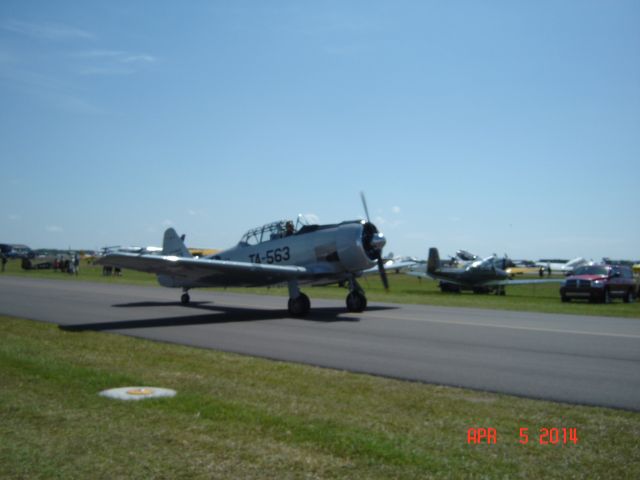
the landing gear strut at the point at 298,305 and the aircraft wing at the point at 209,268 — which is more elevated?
the aircraft wing at the point at 209,268

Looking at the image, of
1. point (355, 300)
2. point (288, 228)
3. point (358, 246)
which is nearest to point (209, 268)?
point (288, 228)

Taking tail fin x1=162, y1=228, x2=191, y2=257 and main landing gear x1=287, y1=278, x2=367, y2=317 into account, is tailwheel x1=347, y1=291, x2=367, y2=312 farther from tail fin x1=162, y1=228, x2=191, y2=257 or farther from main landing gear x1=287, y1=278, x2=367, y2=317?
tail fin x1=162, y1=228, x2=191, y2=257

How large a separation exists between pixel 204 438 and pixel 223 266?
1176 cm

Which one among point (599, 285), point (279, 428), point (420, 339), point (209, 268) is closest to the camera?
point (279, 428)

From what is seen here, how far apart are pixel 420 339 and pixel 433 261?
2576 cm

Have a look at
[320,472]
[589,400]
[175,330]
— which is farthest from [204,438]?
[175,330]

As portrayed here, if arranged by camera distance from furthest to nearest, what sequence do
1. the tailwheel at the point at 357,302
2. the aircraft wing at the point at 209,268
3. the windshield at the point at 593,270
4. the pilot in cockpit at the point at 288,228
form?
the windshield at the point at 593,270 → the pilot in cockpit at the point at 288,228 → the tailwheel at the point at 357,302 → the aircraft wing at the point at 209,268

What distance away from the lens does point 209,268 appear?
55.6 feet

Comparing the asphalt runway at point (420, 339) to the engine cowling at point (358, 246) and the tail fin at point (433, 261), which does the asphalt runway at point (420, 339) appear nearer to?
the engine cowling at point (358, 246)

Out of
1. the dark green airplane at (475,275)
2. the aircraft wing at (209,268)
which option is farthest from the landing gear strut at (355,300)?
the dark green airplane at (475,275)

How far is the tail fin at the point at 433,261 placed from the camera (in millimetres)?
37531

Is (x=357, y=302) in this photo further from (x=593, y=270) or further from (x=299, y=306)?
(x=593, y=270)

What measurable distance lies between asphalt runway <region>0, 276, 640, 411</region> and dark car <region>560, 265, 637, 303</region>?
917cm

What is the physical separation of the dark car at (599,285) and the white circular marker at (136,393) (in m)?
23.9
